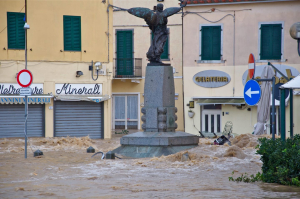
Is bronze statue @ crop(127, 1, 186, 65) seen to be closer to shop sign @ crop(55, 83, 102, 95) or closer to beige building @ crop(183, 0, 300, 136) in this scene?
shop sign @ crop(55, 83, 102, 95)

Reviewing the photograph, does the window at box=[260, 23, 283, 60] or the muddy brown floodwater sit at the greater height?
the window at box=[260, 23, 283, 60]

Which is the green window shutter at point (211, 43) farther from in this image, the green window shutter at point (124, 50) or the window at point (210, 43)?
the green window shutter at point (124, 50)

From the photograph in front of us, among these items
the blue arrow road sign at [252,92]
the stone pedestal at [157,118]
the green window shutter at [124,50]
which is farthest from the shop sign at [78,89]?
the blue arrow road sign at [252,92]

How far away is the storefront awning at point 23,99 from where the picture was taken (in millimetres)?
23578

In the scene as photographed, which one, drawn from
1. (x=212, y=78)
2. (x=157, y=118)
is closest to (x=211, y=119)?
(x=212, y=78)

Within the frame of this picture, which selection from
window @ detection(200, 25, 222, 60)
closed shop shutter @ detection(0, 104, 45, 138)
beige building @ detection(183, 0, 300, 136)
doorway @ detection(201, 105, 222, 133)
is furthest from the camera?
doorway @ detection(201, 105, 222, 133)

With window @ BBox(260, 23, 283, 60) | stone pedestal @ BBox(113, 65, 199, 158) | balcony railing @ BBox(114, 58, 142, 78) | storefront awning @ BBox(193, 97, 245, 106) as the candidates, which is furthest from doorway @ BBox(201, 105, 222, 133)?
stone pedestal @ BBox(113, 65, 199, 158)

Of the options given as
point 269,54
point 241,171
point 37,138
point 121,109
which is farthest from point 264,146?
point 121,109

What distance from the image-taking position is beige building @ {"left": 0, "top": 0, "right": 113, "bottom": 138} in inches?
952

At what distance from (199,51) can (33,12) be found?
867 cm

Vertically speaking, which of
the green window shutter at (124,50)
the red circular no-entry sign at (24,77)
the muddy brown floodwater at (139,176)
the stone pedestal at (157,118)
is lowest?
the muddy brown floodwater at (139,176)

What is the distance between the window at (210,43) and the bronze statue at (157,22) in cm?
1158

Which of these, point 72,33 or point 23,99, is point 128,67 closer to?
point 72,33

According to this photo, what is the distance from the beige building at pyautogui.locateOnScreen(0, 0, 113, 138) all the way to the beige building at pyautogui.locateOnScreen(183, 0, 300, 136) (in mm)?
4751
